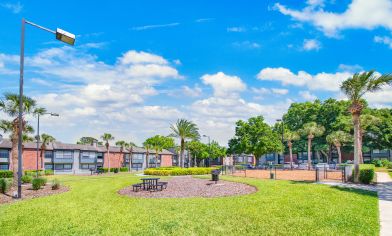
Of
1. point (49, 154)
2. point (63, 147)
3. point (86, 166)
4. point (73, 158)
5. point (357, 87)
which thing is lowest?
point (86, 166)

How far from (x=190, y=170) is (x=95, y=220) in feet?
98.6

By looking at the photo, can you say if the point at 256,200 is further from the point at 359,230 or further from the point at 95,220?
the point at 95,220

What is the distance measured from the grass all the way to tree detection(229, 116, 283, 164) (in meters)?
45.2

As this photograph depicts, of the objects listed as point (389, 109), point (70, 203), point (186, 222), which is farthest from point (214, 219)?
point (389, 109)

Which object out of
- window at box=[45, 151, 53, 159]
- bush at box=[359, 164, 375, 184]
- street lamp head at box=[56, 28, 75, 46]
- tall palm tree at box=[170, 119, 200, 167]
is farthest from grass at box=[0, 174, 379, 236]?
window at box=[45, 151, 53, 159]

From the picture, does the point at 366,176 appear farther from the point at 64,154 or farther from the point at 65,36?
the point at 64,154

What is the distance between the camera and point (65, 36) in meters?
16.0

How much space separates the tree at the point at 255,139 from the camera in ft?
206

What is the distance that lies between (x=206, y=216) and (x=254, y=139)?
53230 mm

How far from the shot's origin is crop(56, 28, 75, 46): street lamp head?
15.8 meters

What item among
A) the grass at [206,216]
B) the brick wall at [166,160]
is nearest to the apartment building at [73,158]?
the brick wall at [166,160]

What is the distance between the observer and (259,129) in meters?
63.8

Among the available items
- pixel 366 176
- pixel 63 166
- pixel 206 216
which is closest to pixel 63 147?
pixel 63 166

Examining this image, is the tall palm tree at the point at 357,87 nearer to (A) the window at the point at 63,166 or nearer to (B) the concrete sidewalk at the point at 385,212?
(B) the concrete sidewalk at the point at 385,212
